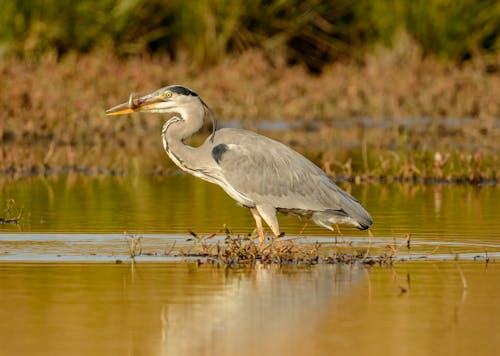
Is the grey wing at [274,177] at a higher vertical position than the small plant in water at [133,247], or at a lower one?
higher

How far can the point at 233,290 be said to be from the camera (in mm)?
8320

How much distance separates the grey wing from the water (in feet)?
1.35

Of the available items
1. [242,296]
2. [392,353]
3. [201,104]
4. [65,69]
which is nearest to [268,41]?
[65,69]

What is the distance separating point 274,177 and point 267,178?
60mm

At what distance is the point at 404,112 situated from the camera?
23422 mm

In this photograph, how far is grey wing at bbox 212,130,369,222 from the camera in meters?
10.0

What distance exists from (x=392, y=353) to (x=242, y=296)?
1754mm

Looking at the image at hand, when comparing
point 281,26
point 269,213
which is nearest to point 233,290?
point 269,213

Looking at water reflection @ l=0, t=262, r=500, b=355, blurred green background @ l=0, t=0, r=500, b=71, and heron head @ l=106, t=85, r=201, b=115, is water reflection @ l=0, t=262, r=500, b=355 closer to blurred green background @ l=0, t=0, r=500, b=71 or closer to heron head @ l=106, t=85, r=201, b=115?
heron head @ l=106, t=85, r=201, b=115

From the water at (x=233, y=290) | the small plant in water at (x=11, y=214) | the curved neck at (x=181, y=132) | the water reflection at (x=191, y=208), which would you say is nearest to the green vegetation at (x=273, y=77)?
the water reflection at (x=191, y=208)

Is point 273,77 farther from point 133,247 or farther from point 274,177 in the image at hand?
point 133,247

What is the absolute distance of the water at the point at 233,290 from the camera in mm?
6809

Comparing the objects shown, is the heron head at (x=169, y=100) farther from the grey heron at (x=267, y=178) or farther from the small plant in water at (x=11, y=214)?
the small plant in water at (x=11, y=214)

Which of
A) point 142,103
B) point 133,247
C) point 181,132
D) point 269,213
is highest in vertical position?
point 142,103
